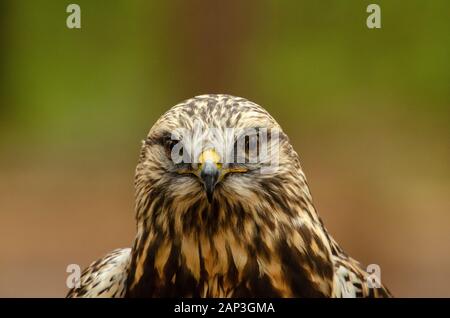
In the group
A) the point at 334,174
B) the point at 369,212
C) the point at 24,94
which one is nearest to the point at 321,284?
the point at 369,212

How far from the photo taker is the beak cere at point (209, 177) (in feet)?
7.68

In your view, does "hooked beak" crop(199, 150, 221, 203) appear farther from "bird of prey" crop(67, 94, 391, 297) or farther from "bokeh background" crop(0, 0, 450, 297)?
"bokeh background" crop(0, 0, 450, 297)

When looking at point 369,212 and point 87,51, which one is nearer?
point 369,212

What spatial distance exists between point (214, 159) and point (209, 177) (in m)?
0.09

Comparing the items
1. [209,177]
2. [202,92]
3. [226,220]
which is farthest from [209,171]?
[202,92]

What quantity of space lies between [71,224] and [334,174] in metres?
2.28

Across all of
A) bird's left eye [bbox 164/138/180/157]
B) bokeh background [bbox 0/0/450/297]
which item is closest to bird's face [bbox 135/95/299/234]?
bird's left eye [bbox 164/138/180/157]

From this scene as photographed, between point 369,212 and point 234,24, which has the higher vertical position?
point 234,24

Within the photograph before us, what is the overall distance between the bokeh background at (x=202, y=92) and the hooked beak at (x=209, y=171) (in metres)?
4.13

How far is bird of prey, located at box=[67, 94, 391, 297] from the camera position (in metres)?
2.49

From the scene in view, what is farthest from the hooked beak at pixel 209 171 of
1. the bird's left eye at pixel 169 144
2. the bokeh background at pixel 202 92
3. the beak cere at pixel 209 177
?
the bokeh background at pixel 202 92

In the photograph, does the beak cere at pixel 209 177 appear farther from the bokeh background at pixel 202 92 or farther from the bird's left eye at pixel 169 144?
the bokeh background at pixel 202 92

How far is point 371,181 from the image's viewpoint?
22.3 feet
